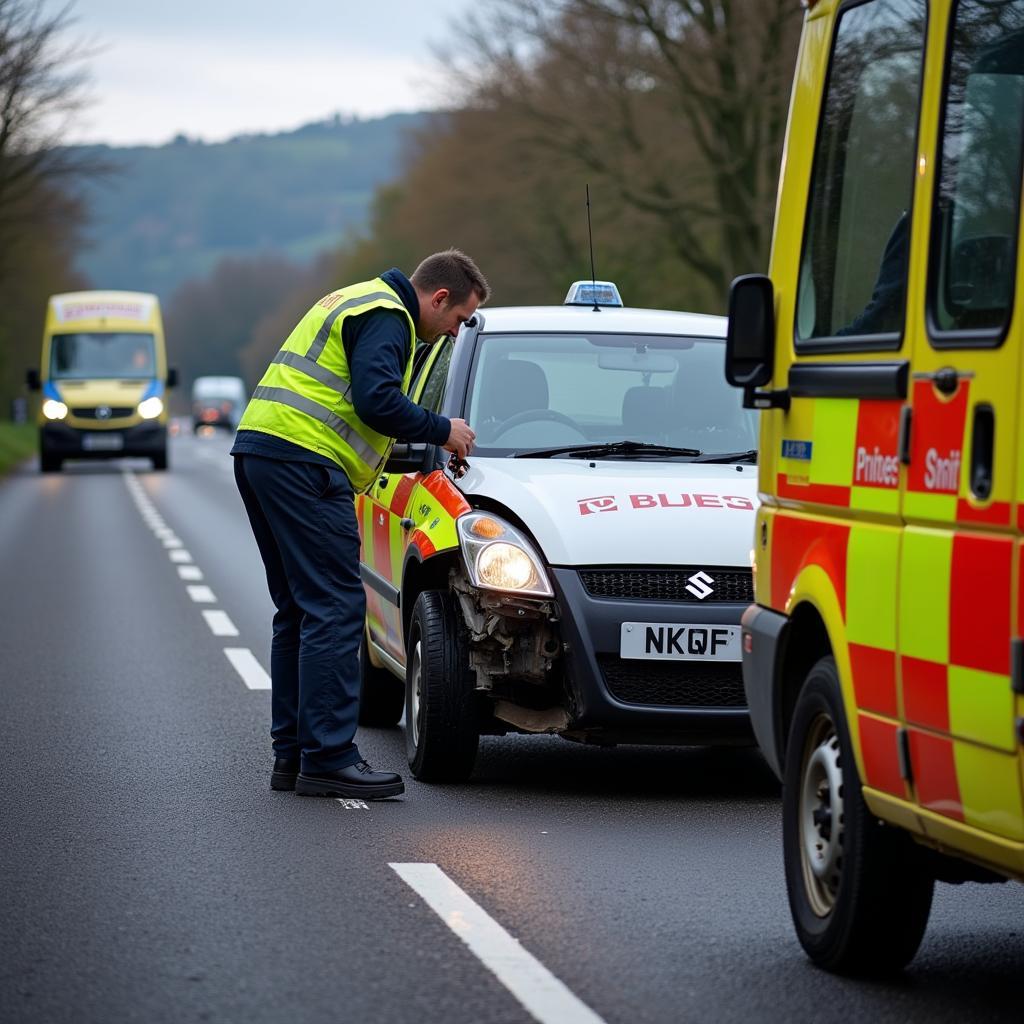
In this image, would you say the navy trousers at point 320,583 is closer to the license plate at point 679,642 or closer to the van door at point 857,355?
the license plate at point 679,642

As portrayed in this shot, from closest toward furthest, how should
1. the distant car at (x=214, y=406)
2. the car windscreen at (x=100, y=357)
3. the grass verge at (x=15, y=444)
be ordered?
the car windscreen at (x=100, y=357)
the grass verge at (x=15, y=444)
the distant car at (x=214, y=406)

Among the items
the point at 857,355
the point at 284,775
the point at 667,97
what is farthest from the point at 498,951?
the point at 667,97

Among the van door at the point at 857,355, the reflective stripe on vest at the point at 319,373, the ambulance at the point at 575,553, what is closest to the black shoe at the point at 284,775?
the ambulance at the point at 575,553

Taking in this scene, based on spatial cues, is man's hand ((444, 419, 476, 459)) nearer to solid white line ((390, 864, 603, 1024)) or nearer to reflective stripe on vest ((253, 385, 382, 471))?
reflective stripe on vest ((253, 385, 382, 471))

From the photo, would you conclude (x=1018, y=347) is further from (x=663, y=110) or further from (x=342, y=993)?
(x=663, y=110)

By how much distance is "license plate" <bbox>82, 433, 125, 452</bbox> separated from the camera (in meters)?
37.1

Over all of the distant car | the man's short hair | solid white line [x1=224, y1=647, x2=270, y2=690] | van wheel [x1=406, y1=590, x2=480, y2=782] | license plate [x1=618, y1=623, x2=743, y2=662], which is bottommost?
the distant car

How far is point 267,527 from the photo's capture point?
7.56 m

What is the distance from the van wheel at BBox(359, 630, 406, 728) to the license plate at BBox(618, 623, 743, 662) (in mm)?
2291

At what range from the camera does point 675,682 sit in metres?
7.20

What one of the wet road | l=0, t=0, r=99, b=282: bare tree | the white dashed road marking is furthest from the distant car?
the wet road

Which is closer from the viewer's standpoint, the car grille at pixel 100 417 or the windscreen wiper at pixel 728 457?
the windscreen wiper at pixel 728 457

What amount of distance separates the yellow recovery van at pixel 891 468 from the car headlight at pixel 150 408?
106 feet

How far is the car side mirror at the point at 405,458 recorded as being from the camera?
8.00 m
